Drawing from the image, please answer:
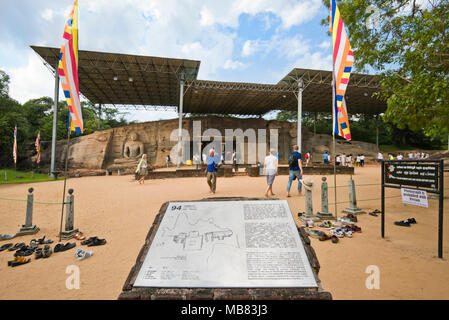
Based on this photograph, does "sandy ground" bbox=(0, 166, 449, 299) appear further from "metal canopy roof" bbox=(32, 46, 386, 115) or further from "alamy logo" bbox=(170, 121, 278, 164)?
"alamy logo" bbox=(170, 121, 278, 164)

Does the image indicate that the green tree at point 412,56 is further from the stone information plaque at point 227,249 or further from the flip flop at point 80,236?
→ the flip flop at point 80,236

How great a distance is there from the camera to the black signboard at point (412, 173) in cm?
325

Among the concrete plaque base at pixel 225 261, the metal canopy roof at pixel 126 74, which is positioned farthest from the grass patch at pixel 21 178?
the concrete plaque base at pixel 225 261

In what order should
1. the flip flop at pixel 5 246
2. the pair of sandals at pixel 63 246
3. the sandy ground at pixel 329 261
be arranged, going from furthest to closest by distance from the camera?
1. the flip flop at pixel 5 246
2. the pair of sandals at pixel 63 246
3. the sandy ground at pixel 329 261

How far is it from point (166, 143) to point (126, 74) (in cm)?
832

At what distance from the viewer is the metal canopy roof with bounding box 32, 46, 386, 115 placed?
17.2 metres

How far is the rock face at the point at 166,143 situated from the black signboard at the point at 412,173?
18.5 meters

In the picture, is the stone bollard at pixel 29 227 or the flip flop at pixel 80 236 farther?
the stone bollard at pixel 29 227

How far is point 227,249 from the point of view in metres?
2.17

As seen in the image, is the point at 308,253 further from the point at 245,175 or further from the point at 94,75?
the point at 94,75

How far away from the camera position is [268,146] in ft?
88.7

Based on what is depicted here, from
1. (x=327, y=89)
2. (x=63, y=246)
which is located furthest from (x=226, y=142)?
(x=63, y=246)
